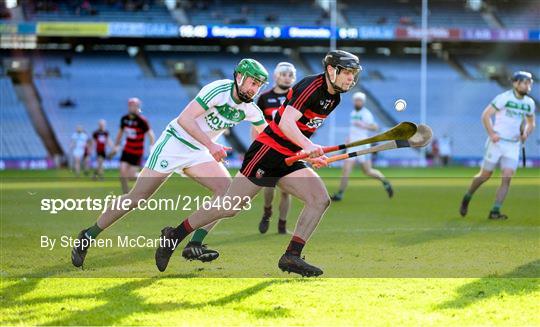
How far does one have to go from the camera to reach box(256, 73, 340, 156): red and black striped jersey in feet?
21.8

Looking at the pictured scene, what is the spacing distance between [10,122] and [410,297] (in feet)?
113

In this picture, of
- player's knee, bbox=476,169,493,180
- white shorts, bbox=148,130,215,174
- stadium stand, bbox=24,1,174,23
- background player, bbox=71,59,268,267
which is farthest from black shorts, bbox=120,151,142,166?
stadium stand, bbox=24,1,174,23

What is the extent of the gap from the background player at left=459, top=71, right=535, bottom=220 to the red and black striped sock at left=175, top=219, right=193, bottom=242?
660 cm

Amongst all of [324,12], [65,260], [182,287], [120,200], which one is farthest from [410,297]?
[324,12]

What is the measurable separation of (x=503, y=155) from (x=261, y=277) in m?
6.60

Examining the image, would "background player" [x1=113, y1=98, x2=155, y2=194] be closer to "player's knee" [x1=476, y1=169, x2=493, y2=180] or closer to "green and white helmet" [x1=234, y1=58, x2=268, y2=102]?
"player's knee" [x1=476, y1=169, x2=493, y2=180]

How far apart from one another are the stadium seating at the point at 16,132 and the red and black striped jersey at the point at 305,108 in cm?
3080

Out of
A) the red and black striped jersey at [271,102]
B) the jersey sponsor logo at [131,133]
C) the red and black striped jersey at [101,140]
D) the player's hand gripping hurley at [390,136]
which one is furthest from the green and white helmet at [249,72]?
the red and black striped jersey at [101,140]

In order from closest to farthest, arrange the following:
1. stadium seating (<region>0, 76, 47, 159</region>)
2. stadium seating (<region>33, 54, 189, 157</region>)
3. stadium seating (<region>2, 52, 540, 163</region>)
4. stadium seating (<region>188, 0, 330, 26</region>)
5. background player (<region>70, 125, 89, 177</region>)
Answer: background player (<region>70, 125, 89, 177</region>), stadium seating (<region>0, 76, 47, 159</region>), stadium seating (<region>33, 54, 189, 157</region>), stadium seating (<region>2, 52, 540, 163</region>), stadium seating (<region>188, 0, 330, 26</region>)

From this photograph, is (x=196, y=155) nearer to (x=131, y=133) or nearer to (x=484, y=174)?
(x=484, y=174)

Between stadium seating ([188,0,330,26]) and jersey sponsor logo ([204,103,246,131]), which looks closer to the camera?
jersey sponsor logo ([204,103,246,131])

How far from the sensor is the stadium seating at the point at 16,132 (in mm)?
36188

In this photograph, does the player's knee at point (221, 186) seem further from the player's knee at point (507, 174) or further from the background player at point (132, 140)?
the background player at point (132, 140)

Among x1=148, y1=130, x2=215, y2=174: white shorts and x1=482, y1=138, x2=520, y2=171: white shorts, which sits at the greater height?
x1=148, y1=130, x2=215, y2=174: white shorts
